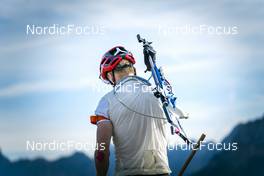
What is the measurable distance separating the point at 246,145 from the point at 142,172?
330ft

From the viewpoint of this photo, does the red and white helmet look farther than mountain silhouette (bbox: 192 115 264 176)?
No

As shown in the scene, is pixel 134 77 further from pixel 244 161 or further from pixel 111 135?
pixel 244 161

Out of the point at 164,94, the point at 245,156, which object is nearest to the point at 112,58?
the point at 164,94

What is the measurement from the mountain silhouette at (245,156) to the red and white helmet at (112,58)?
88.7 meters

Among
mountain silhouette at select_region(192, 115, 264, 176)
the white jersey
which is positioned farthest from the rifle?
mountain silhouette at select_region(192, 115, 264, 176)

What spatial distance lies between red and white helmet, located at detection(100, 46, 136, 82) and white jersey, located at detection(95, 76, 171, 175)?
0.50 meters

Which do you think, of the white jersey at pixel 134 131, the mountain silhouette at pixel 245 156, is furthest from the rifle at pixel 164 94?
the mountain silhouette at pixel 245 156

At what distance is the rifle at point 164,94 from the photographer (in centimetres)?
1019

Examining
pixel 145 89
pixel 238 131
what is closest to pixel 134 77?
pixel 145 89

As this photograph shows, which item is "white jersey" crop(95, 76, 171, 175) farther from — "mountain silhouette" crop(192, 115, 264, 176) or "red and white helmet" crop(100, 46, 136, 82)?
"mountain silhouette" crop(192, 115, 264, 176)

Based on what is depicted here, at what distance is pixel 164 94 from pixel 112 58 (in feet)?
3.28

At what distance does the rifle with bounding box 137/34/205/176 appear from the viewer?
10188mm

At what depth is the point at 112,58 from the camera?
10625 mm

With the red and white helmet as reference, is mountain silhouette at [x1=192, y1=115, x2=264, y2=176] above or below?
below
